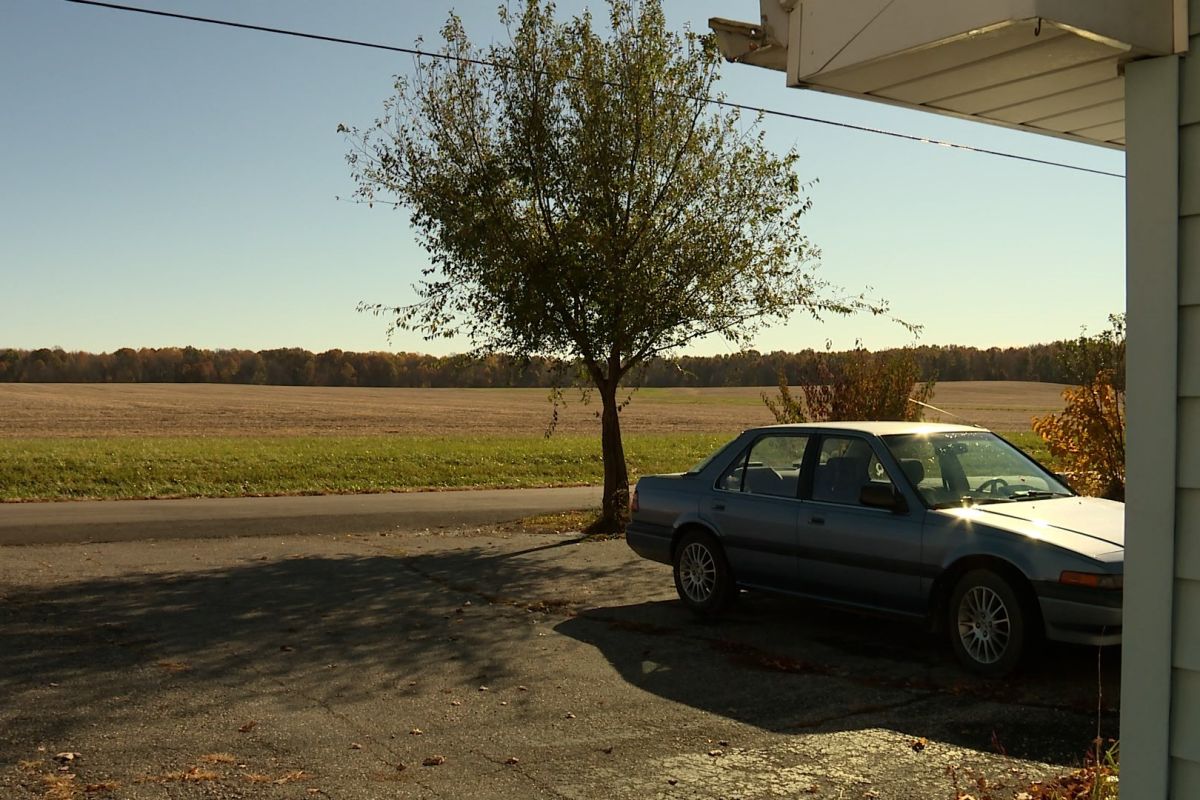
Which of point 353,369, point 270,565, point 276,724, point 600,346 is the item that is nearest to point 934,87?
point 276,724

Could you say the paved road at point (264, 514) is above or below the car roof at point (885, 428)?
below

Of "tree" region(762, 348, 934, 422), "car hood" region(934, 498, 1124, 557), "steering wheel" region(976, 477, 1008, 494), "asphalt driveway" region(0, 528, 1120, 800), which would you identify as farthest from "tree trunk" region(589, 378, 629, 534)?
"car hood" region(934, 498, 1124, 557)

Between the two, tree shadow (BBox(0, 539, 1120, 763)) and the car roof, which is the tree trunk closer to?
tree shadow (BBox(0, 539, 1120, 763))

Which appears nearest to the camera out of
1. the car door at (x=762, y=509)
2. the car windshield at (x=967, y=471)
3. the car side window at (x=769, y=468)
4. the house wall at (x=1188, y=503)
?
the house wall at (x=1188, y=503)

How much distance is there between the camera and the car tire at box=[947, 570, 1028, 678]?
7305 millimetres

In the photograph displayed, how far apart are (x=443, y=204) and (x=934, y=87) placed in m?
11.5

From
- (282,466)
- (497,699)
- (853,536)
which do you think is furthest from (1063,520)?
(282,466)

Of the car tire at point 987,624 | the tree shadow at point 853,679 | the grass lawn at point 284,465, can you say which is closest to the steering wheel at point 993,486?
the car tire at point 987,624

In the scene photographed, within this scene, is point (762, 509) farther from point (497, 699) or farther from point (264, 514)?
point (264, 514)

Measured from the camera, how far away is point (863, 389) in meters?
17.7

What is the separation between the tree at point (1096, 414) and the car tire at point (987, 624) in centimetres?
940

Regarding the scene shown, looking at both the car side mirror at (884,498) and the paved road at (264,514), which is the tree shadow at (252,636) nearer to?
the car side mirror at (884,498)

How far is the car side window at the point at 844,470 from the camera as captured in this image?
28.4 feet

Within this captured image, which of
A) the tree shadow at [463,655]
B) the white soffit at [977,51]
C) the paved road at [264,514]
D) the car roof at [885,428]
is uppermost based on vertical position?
the white soffit at [977,51]
